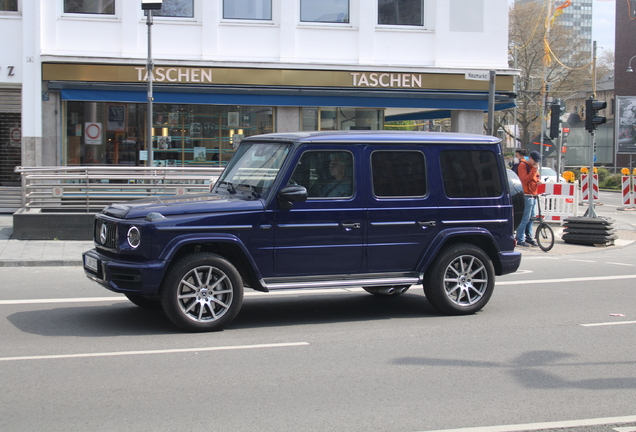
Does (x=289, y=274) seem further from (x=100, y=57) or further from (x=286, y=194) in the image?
(x=100, y=57)

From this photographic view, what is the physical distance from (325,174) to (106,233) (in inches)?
89.4

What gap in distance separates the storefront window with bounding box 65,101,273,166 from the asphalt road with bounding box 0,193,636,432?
10608mm

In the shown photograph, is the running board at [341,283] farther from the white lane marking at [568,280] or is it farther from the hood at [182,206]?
the white lane marking at [568,280]

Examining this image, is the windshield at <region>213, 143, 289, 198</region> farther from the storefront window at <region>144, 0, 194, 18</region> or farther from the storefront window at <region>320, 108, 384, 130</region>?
the storefront window at <region>144, 0, 194, 18</region>

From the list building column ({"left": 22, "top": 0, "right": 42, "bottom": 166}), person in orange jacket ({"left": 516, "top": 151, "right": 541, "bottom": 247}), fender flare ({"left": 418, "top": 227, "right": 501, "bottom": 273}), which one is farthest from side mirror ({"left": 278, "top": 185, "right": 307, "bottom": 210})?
building column ({"left": 22, "top": 0, "right": 42, "bottom": 166})

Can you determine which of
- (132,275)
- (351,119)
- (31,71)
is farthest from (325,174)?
(31,71)

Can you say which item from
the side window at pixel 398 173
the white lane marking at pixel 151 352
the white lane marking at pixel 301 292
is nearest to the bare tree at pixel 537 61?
the white lane marking at pixel 301 292

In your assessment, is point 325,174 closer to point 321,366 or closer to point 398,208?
point 398,208

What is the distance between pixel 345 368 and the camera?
5992 millimetres

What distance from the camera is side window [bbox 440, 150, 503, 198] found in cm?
806

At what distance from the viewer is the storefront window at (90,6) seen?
19.3 m

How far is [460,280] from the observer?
8.14 m

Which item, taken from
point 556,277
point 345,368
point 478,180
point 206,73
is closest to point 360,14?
point 206,73

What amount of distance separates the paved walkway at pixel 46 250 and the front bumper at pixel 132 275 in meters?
5.44
